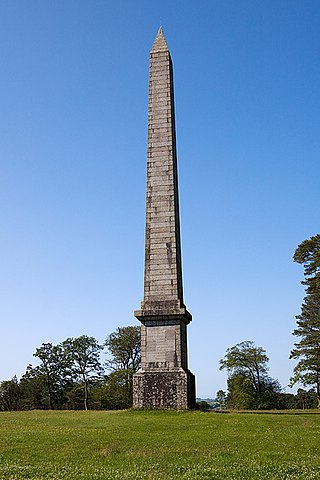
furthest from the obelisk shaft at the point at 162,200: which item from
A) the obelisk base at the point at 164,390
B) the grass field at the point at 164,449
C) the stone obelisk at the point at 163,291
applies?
the grass field at the point at 164,449

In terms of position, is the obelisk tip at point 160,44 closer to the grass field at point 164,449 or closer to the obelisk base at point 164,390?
the obelisk base at point 164,390

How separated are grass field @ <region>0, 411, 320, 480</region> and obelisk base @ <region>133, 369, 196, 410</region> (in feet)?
9.45

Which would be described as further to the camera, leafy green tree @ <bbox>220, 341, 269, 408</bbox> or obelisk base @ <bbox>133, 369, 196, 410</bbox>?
leafy green tree @ <bbox>220, 341, 269, 408</bbox>

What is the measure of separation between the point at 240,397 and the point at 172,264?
34.7m

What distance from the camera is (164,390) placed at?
883 inches

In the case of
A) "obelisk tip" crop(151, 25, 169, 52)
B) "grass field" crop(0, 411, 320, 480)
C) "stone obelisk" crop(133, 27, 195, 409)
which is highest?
"obelisk tip" crop(151, 25, 169, 52)

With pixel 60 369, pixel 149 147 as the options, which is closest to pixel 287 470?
pixel 149 147

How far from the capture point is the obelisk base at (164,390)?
22183mm

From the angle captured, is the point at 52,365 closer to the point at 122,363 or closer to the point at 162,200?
the point at 122,363

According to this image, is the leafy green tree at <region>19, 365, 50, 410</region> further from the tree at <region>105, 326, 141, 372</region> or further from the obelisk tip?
the obelisk tip

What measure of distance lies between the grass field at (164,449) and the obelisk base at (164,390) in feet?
9.45

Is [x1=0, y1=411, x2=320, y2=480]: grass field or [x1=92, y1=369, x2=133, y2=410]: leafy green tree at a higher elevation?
[x1=92, y1=369, x2=133, y2=410]: leafy green tree

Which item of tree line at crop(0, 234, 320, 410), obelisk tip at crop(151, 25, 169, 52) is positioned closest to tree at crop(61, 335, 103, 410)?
tree line at crop(0, 234, 320, 410)

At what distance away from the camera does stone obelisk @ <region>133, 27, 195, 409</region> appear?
2253 cm
